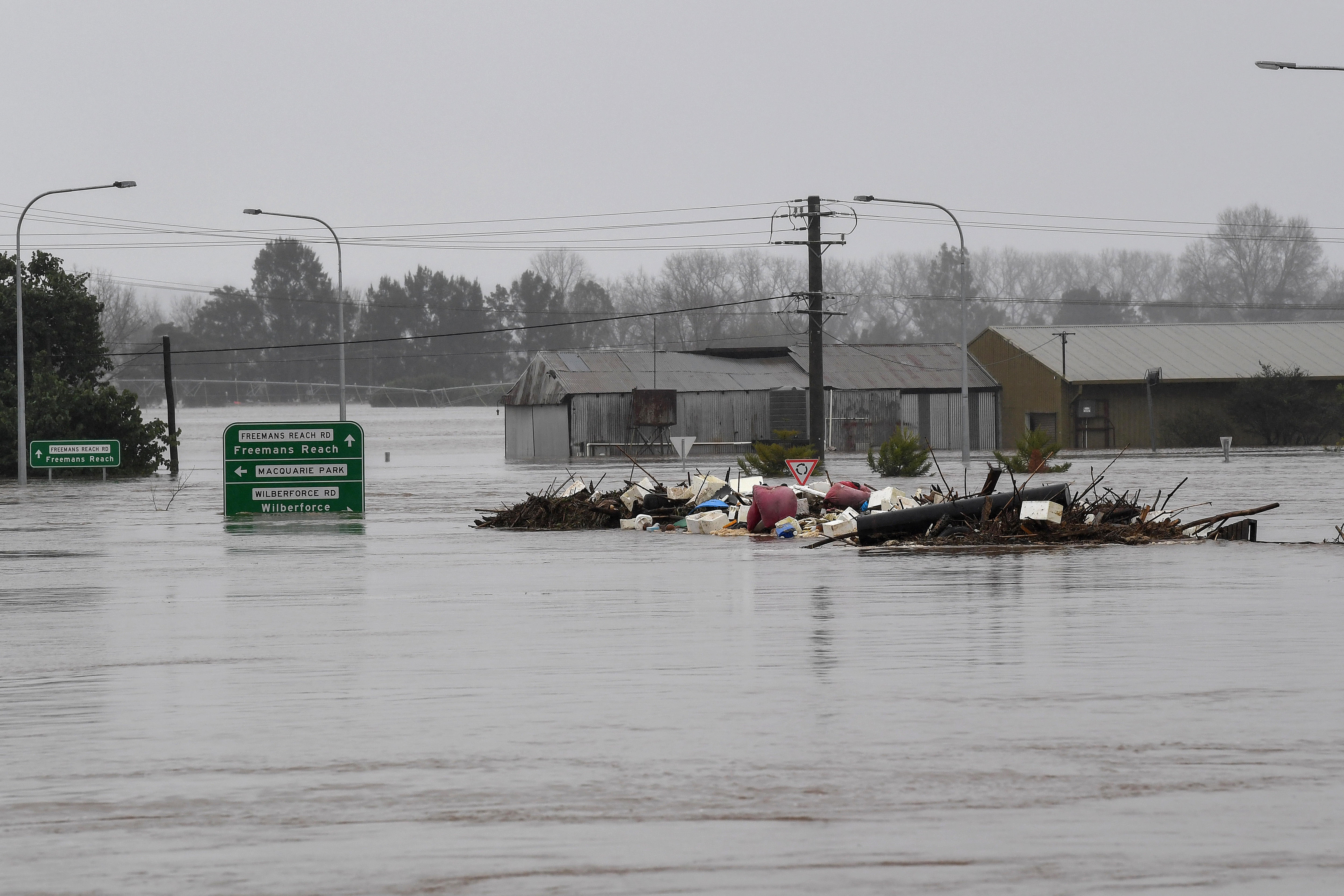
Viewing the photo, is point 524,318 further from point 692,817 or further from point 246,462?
point 692,817

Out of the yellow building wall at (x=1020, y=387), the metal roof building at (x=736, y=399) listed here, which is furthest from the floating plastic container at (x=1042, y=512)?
the yellow building wall at (x=1020, y=387)

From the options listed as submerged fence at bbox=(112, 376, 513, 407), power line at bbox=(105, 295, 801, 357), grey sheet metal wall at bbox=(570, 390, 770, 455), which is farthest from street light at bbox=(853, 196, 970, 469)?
submerged fence at bbox=(112, 376, 513, 407)

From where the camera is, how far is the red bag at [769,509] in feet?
79.0

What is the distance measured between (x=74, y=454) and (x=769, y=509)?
33214mm

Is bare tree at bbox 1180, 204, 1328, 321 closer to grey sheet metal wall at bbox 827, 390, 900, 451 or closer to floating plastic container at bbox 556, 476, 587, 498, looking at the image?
grey sheet metal wall at bbox 827, 390, 900, 451

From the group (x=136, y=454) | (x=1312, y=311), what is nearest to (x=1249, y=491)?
(x=136, y=454)

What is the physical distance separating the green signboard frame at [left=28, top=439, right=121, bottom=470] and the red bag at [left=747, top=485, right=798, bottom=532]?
31.7m

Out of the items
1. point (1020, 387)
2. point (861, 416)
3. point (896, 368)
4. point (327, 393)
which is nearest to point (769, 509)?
point (861, 416)

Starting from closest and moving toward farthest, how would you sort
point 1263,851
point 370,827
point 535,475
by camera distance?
point 1263,851 < point 370,827 < point 535,475

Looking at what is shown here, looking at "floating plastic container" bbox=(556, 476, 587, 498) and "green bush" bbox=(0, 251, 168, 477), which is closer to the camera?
"floating plastic container" bbox=(556, 476, 587, 498)

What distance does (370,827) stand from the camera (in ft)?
20.6

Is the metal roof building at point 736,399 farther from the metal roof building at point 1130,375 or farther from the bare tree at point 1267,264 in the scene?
the bare tree at point 1267,264

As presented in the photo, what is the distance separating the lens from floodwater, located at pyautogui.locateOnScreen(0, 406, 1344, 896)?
5762 mm

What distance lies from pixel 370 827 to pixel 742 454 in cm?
6868
